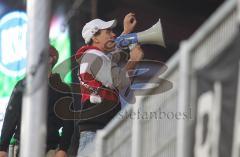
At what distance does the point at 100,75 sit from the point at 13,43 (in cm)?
197

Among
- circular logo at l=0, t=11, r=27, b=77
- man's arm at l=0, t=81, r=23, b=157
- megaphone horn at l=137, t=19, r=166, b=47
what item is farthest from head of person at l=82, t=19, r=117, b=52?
circular logo at l=0, t=11, r=27, b=77

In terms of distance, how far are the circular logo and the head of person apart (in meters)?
1.30

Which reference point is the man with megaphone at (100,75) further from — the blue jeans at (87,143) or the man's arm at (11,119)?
the man's arm at (11,119)

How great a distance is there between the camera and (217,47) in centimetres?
630

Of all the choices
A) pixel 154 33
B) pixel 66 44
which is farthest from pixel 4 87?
pixel 154 33

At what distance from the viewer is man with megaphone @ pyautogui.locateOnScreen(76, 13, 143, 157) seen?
728 cm

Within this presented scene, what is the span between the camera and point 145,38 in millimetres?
7227

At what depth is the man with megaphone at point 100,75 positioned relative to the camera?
7.28m

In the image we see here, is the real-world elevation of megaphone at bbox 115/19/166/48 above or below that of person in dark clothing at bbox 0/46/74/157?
above

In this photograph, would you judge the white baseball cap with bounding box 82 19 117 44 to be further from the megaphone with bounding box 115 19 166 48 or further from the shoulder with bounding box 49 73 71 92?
the shoulder with bounding box 49 73 71 92

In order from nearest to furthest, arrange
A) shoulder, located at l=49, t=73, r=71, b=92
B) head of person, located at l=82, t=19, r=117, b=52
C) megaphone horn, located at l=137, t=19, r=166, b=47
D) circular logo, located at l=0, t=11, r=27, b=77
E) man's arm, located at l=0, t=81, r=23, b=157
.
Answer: megaphone horn, located at l=137, t=19, r=166, b=47 < head of person, located at l=82, t=19, r=117, b=52 < shoulder, located at l=49, t=73, r=71, b=92 < man's arm, located at l=0, t=81, r=23, b=157 < circular logo, located at l=0, t=11, r=27, b=77

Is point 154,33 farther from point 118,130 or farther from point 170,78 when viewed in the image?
point 118,130

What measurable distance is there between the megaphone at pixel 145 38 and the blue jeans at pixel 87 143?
3.19 feet

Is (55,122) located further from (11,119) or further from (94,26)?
(94,26)
